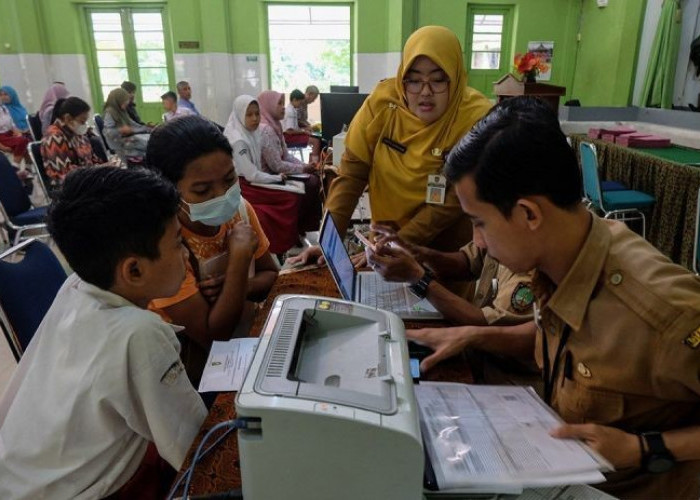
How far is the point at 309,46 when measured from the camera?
318 inches

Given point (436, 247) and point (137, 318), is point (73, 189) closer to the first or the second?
point (137, 318)

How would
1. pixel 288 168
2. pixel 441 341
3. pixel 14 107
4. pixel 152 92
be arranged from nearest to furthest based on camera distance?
pixel 441 341 → pixel 288 168 → pixel 14 107 → pixel 152 92

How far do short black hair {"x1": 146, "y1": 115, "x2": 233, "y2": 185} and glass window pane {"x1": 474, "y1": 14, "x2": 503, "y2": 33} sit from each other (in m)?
7.28

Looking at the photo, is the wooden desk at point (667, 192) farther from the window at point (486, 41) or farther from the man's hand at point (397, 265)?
the window at point (486, 41)

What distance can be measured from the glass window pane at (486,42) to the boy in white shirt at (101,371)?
7.66 metres

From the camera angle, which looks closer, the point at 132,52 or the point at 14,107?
the point at 14,107

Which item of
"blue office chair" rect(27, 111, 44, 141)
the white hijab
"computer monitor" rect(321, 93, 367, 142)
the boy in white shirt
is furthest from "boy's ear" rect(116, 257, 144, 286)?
"blue office chair" rect(27, 111, 44, 141)

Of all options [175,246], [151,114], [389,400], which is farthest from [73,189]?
[151,114]

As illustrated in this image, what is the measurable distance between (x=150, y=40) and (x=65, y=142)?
16.6ft

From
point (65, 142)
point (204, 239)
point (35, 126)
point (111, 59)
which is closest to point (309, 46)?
point (111, 59)

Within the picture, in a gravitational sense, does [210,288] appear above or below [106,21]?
below

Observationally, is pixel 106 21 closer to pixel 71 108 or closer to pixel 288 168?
pixel 71 108

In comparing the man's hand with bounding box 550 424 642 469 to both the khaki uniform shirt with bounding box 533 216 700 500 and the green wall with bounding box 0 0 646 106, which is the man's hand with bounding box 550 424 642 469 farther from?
the green wall with bounding box 0 0 646 106

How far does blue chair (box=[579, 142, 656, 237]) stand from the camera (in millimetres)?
3422
